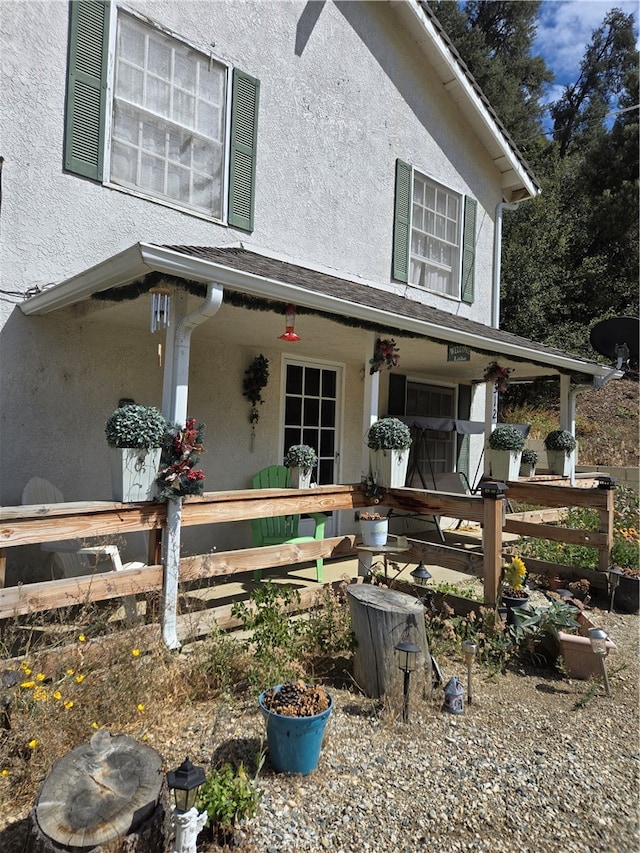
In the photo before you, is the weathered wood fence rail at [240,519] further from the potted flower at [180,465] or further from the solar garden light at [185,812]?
the solar garden light at [185,812]

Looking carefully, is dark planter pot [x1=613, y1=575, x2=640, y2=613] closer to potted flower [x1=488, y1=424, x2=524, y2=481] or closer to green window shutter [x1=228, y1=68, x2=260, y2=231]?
potted flower [x1=488, y1=424, x2=524, y2=481]

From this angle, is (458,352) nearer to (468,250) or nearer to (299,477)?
(299,477)

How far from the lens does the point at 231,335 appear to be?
19.2 feet

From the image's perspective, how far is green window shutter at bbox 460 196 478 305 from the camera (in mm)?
8477

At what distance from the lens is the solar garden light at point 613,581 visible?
555 centimetres

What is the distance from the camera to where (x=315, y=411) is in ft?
23.6

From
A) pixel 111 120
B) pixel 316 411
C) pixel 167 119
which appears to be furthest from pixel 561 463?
pixel 111 120

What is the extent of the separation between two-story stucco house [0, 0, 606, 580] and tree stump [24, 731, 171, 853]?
228 cm

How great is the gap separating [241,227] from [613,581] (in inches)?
209

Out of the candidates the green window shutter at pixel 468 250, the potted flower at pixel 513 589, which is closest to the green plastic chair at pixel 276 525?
the potted flower at pixel 513 589

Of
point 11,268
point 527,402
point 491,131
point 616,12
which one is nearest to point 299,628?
point 11,268

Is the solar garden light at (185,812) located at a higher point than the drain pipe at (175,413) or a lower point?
lower

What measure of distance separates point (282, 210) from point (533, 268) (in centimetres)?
1220

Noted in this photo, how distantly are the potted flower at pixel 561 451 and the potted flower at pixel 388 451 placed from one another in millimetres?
3215
